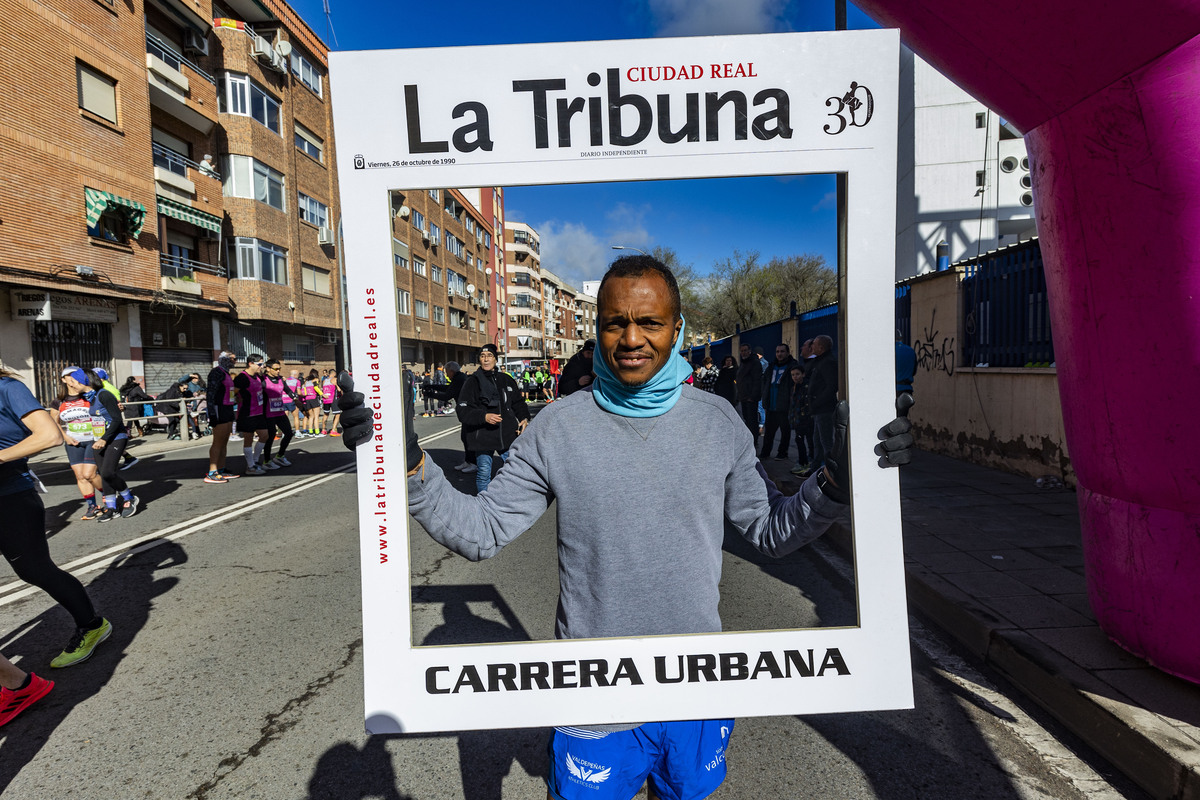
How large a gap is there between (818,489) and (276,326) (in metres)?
29.3

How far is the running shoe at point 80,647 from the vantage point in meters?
3.62

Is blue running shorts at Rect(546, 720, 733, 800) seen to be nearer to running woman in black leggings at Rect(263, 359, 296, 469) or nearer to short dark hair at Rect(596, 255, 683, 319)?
short dark hair at Rect(596, 255, 683, 319)

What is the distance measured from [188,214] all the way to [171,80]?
162 inches

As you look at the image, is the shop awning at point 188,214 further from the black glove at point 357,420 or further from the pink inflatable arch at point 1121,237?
the black glove at point 357,420

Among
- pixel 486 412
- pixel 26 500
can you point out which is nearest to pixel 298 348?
pixel 486 412

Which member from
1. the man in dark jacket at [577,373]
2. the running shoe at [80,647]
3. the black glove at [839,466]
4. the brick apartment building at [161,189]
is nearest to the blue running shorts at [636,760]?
the black glove at [839,466]

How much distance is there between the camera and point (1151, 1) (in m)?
2.22

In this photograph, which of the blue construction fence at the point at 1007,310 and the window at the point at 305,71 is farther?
the window at the point at 305,71

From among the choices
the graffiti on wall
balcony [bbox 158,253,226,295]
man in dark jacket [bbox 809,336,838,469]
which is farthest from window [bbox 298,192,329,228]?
man in dark jacket [bbox 809,336,838,469]

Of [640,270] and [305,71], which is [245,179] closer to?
[305,71]

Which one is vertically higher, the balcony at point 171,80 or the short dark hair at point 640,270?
the balcony at point 171,80

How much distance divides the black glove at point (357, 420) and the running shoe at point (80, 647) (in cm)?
353

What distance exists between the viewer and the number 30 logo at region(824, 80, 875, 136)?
142cm

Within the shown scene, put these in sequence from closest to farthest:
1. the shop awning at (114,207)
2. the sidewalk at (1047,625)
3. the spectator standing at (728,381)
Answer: the sidewalk at (1047,625) → the spectator standing at (728,381) → the shop awning at (114,207)
